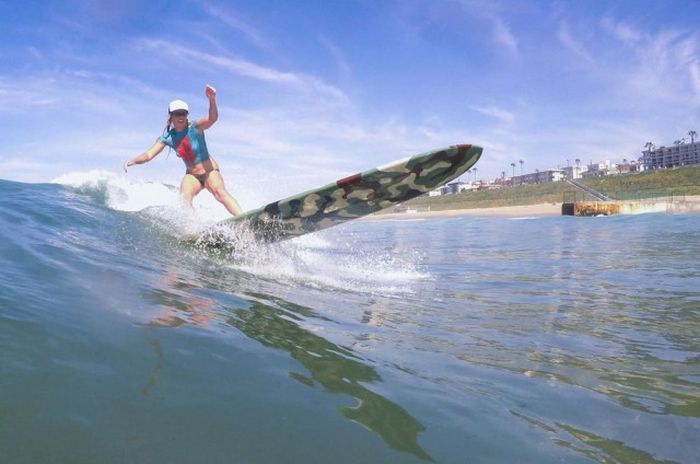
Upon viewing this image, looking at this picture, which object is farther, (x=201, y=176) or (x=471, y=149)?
(x=201, y=176)

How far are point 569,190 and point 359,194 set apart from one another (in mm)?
88763

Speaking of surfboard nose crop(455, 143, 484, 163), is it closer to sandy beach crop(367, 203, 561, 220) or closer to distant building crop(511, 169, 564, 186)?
sandy beach crop(367, 203, 561, 220)

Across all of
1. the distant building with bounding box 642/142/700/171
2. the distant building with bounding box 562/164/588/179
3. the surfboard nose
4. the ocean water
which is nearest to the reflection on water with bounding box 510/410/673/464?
the ocean water

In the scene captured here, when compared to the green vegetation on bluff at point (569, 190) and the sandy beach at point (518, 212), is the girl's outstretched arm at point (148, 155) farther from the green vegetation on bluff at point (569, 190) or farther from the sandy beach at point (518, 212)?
the green vegetation on bluff at point (569, 190)

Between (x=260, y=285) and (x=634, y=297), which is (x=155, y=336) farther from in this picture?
(x=634, y=297)

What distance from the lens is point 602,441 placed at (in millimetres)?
2180

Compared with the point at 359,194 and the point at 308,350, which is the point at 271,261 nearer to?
the point at 359,194

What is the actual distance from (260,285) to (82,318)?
2410 millimetres

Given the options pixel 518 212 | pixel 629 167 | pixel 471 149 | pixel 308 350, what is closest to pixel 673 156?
pixel 629 167

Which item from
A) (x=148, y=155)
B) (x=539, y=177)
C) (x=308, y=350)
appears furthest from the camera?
(x=539, y=177)

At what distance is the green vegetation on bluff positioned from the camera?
77.3 m

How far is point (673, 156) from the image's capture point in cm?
15812

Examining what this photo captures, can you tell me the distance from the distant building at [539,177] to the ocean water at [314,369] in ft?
551

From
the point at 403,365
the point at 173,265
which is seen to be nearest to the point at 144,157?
the point at 173,265
